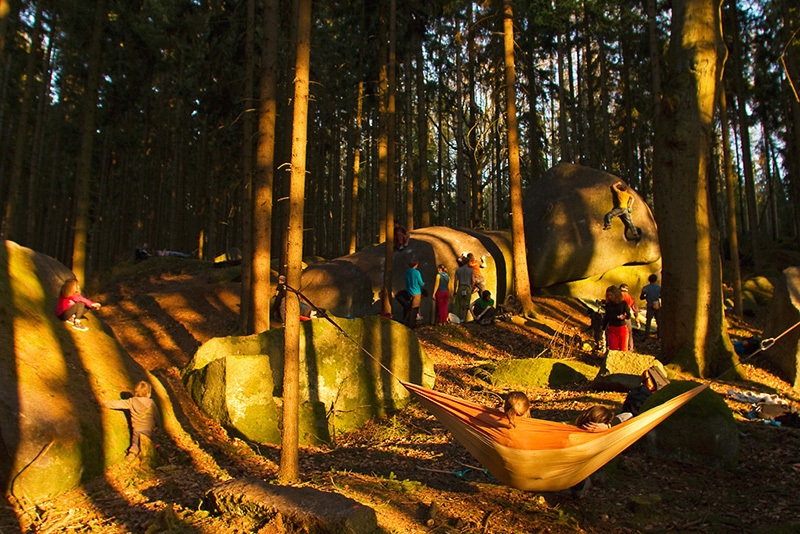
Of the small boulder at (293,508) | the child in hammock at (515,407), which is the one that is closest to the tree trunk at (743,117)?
the child in hammock at (515,407)

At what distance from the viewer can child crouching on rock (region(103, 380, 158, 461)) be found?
7039 mm

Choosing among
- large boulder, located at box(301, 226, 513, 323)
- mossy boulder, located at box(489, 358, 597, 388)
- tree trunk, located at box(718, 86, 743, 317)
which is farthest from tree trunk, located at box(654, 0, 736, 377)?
tree trunk, located at box(718, 86, 743, 317)

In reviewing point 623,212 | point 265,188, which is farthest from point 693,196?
point 623,212

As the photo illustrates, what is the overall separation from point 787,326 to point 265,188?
9.67 metres

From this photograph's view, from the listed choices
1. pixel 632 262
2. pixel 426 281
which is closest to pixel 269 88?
pixel 426 281

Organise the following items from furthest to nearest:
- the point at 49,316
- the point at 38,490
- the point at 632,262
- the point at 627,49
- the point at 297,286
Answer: the point at 627,49 < the point at 632,262 < the point at 49,316 < the point at 297,286 < the point at 38,490

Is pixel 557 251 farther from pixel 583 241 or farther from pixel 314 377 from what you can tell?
pixel 314 377

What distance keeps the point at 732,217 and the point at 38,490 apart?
58.3 ft

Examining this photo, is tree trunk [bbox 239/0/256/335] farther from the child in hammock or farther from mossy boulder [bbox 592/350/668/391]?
the child in hammock

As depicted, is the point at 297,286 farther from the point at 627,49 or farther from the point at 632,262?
the point at 627,49

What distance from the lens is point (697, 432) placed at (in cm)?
696

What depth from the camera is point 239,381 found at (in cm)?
862

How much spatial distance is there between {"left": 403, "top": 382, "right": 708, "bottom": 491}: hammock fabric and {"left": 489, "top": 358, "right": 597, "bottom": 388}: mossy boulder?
4.88 m

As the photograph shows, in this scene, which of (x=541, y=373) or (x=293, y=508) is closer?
(x=293, y=508)
